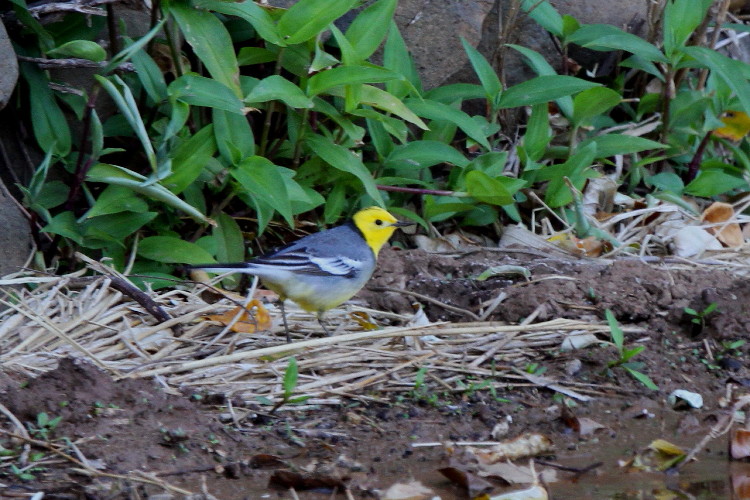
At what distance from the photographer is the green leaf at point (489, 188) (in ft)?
18.9

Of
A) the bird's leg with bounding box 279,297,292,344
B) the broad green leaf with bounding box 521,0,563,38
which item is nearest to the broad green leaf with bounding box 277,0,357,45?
the bird's leg with bounding box 279,297,292,344

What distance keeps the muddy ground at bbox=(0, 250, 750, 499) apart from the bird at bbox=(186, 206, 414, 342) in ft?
1.15

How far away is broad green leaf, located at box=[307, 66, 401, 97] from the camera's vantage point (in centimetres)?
507

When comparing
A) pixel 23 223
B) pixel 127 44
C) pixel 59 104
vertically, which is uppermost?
pixel 127 44

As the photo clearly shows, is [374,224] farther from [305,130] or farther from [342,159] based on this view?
[305,130]

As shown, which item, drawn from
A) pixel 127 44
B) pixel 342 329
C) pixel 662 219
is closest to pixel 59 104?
pixel 127 44

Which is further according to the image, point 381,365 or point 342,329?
point 342,329

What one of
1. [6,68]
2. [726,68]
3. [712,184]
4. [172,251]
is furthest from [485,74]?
[6,68]

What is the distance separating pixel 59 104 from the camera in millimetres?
5586

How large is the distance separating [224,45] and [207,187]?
872 millimetres

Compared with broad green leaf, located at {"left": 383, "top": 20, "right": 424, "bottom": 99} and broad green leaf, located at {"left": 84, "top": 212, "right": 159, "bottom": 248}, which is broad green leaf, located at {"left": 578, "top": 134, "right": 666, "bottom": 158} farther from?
broad green leaf, located at {"left": 84, "top": 212, "right": 159, "bottom": 248}

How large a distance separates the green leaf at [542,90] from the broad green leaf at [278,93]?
1.61 m

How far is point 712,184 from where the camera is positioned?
21.8ft

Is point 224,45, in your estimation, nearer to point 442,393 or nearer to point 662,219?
point 442,393
